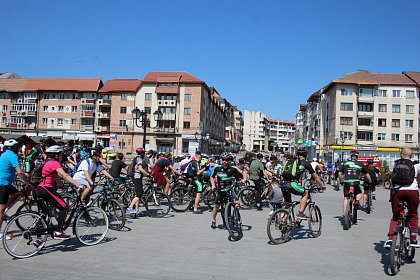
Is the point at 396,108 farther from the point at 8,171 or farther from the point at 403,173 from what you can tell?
the point at 8,171

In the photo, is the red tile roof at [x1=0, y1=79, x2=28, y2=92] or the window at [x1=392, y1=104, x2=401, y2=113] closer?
the window at [x1=392, y1=104, x2=401, y2=113]

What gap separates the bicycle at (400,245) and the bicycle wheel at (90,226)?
16.4ft

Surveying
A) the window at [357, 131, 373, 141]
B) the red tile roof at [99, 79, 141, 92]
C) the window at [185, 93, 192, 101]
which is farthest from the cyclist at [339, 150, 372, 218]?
the window at [357, 131, 373, 141]

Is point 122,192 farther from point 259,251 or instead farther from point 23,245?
point 259,251

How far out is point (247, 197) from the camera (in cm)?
1248

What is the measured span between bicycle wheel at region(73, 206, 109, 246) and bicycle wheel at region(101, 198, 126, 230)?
996mm

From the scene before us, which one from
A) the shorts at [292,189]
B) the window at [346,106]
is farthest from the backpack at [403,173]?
the window at [346,106]

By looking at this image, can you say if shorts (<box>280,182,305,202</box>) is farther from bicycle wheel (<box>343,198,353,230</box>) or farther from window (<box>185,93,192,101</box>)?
window (<box>185,93,192,101</box>)

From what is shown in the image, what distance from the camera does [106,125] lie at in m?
69.2

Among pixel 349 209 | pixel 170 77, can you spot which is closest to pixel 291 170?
pixel 349 209

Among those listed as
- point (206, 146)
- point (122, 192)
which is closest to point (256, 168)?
point (122, 192)

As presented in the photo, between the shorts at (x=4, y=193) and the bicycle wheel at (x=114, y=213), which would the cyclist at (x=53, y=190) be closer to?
the shorts at (x=4, y=193)

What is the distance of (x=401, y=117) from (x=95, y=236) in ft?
224

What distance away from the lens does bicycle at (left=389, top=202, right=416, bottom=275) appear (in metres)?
5.43
